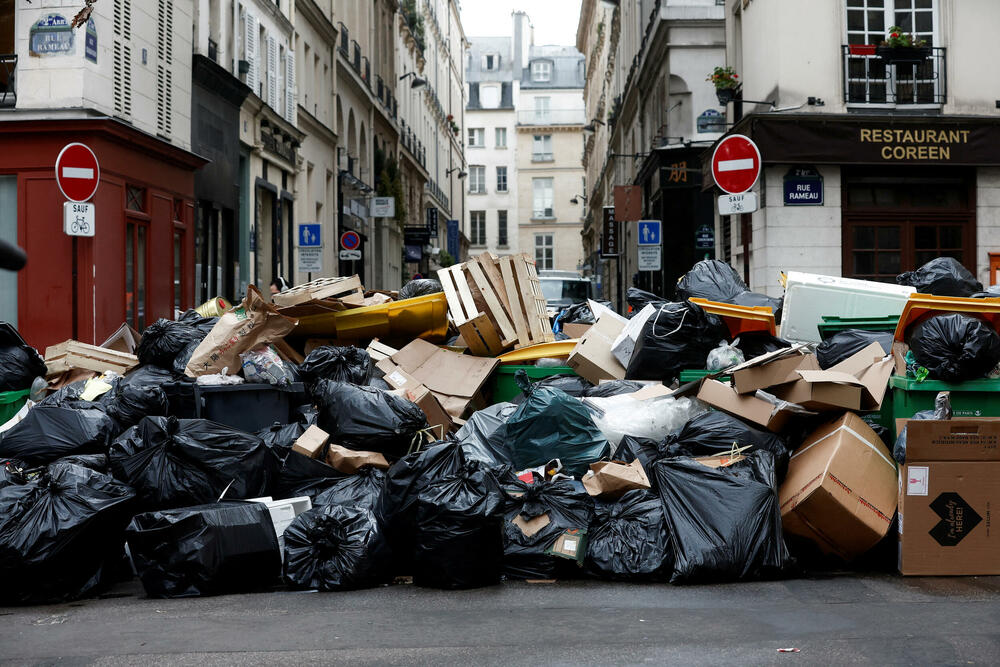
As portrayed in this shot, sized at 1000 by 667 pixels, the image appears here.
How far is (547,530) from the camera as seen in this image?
5.90 metres

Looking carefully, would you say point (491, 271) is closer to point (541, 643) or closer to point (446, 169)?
point (541, 643)

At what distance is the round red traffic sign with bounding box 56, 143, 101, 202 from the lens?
35.4 ft

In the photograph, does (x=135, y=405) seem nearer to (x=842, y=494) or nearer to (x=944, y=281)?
(x=842, y=494)

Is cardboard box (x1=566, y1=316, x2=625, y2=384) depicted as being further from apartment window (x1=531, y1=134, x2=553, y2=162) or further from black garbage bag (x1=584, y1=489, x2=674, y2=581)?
apartment window (x1=531, y1=134, x2=553, y2=162)

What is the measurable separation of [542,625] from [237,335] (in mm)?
3936

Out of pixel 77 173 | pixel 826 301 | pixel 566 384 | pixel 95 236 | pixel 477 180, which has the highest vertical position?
pixel 477 180

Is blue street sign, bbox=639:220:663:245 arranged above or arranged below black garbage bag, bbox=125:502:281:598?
above

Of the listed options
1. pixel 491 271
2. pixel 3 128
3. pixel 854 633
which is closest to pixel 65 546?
pixel 854 633

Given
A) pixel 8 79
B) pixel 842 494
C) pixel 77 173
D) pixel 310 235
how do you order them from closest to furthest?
pixel 842 494 → pixel 77 173 → pixel 8 79 → pixel 310 235

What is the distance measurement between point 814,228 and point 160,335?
10.8 metres

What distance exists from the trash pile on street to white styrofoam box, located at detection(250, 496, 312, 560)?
0.01 meters

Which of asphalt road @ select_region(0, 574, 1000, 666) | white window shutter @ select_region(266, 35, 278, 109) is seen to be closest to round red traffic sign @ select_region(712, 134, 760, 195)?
asphalt road @ select_region(0, 574, 1000, 666)

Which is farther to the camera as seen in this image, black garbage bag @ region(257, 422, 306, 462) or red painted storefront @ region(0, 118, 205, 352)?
red painted storefront @ region(0, 118, 205, 352)

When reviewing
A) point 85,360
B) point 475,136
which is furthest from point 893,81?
point 475,136
